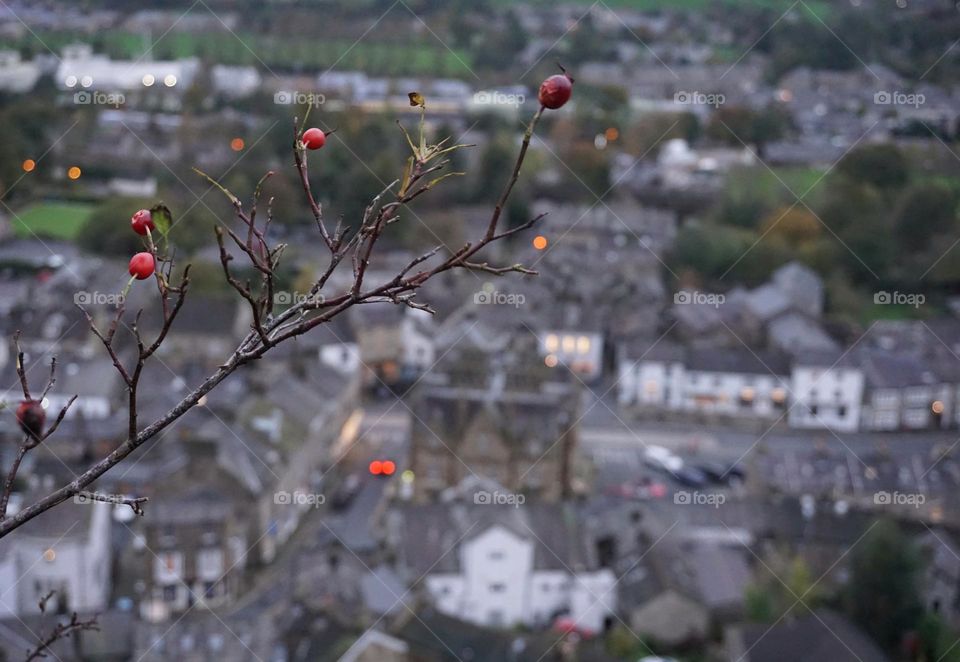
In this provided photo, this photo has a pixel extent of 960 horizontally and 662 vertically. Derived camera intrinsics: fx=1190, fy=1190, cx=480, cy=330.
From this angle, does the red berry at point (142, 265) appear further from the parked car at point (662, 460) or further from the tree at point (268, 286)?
the parked car at point (662, 460)

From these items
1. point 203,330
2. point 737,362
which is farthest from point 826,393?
point 203,330

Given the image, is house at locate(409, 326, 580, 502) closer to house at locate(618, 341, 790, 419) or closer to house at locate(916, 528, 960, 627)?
house at locate(618, 341, 790, 419)

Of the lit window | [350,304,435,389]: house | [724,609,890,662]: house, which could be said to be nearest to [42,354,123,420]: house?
[350,304,435,389]: house

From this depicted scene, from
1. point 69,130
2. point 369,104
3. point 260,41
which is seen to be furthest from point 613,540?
point 260,41

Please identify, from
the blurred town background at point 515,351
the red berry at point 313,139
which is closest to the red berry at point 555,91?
the red berry at point 313,139

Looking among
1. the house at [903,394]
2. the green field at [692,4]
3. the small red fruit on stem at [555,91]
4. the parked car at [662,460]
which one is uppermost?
the green field at [692,4]

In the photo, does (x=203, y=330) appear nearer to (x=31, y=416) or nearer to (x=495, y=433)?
(x=495, y=433)

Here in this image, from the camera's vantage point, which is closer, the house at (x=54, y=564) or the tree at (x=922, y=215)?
the house at (x=54, y=564)
